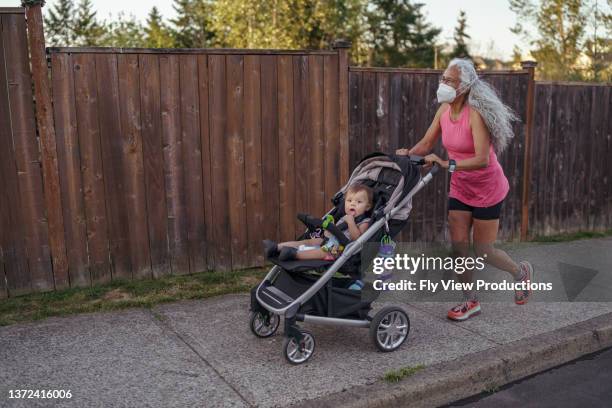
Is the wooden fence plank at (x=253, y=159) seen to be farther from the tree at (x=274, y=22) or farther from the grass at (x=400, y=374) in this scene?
the tree at (x=274, y=22)

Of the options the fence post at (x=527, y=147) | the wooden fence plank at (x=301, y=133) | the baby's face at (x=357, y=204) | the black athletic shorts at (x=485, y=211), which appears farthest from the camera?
the fence post at (x=527, y=147)

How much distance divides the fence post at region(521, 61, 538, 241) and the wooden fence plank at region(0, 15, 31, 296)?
223 inches

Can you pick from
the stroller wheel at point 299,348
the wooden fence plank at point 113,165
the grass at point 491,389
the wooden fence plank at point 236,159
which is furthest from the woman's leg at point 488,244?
the wooden fence plank at point 113,165

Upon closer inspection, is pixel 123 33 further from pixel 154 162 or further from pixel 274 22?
pixel 154 162

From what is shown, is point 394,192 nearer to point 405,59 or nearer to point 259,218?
point 259,218

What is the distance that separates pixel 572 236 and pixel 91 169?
6.11 meters

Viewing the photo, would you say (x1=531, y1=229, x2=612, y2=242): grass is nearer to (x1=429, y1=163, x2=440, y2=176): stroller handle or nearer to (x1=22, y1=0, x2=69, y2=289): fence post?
(x1=429, y1=163, x2=440, y2=176): stroller handle

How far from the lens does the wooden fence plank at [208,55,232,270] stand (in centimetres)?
601

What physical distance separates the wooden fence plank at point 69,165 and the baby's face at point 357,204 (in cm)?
256

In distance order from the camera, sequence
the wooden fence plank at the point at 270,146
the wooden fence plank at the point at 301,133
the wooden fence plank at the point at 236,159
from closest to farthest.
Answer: the wooden fence plank at the point at 236,159 → the wooden fence plank at the point at 270,146 → the wooden fence plank at the point at 301,133

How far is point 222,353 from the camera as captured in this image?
14.3 feet

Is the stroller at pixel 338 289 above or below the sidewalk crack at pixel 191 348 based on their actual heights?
above

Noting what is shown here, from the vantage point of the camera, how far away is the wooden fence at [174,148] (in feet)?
17.7

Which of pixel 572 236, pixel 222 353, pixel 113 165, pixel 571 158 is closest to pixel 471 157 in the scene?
pixel 222 353
